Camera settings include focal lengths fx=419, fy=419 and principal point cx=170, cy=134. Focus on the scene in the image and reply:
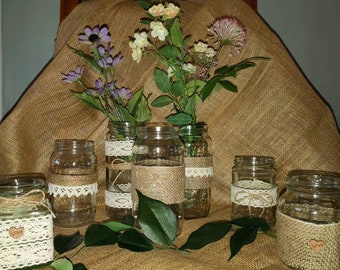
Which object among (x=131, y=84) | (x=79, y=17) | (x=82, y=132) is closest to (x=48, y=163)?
(x=82, y=132)

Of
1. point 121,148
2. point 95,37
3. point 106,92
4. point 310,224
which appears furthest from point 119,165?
point 310,224

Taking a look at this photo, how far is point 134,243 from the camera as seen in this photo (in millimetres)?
626

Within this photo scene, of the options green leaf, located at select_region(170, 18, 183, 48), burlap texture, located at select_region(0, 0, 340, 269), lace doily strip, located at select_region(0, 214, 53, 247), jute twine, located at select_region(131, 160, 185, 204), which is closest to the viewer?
lace doily strip, located at select_region(0, 214, 53, 247)

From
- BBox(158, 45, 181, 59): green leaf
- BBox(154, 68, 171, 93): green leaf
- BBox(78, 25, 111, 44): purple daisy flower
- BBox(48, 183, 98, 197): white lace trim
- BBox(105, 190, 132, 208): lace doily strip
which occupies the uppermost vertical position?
BBox(78, 25, 111, 44): purple daisy flower

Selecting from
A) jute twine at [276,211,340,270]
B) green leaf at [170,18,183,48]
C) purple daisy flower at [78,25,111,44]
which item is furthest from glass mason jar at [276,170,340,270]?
purple daisy flower at [78,25,111,44]

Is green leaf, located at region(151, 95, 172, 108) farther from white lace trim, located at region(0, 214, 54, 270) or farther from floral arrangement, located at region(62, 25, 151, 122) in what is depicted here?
white lace trim, located at region(0, 214, 54, 270)

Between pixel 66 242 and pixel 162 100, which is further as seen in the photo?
pixel 162 100

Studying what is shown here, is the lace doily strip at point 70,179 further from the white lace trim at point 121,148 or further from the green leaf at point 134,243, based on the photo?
the green leaf at point 134,243

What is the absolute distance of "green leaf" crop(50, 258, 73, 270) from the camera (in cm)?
57

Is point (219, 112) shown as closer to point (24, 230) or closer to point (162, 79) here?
point (162, 79)

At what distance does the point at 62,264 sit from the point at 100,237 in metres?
0.07

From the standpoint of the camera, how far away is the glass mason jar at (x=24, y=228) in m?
0.56

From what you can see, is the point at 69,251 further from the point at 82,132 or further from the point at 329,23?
the point at 329,23

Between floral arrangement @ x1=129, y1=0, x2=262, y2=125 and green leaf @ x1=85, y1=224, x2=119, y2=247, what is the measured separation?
24 centimetres
